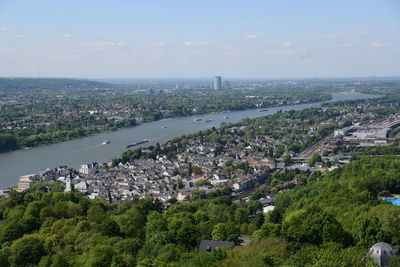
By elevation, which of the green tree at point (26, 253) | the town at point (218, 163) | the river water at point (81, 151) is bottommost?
the river water at point (81, 151)

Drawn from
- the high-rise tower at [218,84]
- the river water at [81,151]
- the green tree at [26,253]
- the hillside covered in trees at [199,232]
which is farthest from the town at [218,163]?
the high-rise tower at [218,84]

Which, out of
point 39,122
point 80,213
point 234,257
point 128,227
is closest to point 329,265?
point 234,257

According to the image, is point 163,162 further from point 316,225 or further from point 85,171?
point 316,225

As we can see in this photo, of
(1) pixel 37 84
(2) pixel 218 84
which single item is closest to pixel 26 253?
(2) pixel 218 84

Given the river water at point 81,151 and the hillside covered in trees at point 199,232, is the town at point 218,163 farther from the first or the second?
the hillside covered in trees at point 199,232

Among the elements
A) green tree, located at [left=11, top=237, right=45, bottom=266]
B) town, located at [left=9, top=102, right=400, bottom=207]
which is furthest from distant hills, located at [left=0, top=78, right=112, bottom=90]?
green tree, located at [left=11, top=237, right=45, bottom=266]

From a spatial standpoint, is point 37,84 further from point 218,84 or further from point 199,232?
point 199,232

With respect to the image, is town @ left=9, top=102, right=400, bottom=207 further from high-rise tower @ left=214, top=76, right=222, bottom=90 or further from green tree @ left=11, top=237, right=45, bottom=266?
high-rise tower @ left=214, top=76, right=222, bottom=90

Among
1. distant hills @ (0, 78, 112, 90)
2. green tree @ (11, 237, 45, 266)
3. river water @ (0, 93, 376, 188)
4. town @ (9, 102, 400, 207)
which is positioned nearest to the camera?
green tree @ (11, 237, 45, 266)
